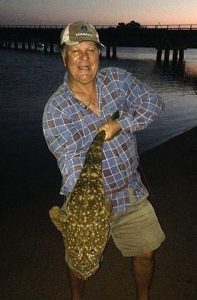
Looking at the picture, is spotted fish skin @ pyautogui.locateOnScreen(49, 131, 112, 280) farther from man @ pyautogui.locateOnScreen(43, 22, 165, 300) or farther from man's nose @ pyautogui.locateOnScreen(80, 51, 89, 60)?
man's nose @ pyautogui.locateOnScreen(80, 51, 89, 60)

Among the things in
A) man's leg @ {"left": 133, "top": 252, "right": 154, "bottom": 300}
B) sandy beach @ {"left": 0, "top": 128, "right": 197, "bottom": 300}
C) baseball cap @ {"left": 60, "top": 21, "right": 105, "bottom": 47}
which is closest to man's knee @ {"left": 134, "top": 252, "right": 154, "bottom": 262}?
man's leg @ {"left": 133, "top": 252, "right": 154, "bottom": 300}

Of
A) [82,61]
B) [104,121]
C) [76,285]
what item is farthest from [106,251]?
[82,61]

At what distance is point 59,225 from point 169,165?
258 inches

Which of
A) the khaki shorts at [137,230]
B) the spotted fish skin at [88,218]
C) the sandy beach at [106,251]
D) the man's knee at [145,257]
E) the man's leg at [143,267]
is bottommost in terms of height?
the sandy beach at [106,251]

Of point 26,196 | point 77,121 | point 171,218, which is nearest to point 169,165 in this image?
point 171,218

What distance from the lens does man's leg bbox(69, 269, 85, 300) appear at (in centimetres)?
381

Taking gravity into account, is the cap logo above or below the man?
above

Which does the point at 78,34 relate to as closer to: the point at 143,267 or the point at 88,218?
the point at 88,218

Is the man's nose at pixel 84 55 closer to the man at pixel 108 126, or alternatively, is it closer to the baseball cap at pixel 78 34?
the man at pixel 108 126

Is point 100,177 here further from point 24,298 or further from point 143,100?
point 24,298

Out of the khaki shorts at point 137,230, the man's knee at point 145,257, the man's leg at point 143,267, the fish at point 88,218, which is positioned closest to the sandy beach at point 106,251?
the man's leg at point 143,267

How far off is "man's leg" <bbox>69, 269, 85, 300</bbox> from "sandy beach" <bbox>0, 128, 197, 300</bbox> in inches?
24.9

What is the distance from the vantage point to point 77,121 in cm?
334

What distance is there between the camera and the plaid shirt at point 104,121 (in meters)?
3.28
